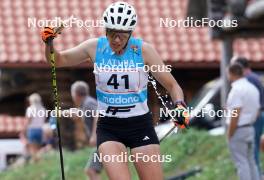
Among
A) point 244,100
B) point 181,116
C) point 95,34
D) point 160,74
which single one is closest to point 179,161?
point 244,100

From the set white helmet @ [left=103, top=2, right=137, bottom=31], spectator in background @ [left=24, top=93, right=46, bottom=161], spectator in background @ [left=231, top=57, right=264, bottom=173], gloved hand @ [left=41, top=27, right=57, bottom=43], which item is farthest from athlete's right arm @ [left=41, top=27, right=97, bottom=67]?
spectator in background @ [left=24, top=93, right=46, bottom=161]

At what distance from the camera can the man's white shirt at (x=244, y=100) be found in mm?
13719

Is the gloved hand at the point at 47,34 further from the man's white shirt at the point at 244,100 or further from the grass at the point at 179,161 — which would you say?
the grass at the point at 179,161

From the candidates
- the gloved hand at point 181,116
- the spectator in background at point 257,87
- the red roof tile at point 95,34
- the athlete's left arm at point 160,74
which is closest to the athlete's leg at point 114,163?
the gloved hand at point 181,116

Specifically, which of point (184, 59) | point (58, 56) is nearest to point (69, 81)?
point (184, 59)

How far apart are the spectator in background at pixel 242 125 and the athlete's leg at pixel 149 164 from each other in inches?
146

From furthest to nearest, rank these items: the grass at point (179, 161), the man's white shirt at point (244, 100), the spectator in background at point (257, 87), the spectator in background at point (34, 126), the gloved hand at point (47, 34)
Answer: the spectator in background at point (34, 126) → the grass at point (179, 161) → the spectator in background at point (257, 87) → the man's white shirt at point (244, 100) → the gloved hand at point (47, 34)

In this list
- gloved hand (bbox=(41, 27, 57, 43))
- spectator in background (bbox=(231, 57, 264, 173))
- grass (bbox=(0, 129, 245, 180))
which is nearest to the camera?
gloved hand (bbox=(41, 27, 57, 43))

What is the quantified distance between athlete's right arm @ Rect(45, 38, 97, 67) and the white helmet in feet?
A: 0.82

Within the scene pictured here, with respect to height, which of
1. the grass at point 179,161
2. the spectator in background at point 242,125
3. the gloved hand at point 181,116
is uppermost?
the gloved hand at point 181,116

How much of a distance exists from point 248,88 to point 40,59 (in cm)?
1423

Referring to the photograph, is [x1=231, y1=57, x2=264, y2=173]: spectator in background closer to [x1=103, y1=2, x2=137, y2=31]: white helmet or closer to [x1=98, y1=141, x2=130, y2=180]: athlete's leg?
[x1=103, y1=2, x2=137, y2=31]: white helmet

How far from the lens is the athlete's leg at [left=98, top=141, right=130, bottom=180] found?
9.83 m

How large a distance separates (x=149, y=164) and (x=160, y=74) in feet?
2.58
